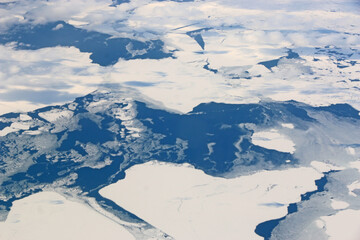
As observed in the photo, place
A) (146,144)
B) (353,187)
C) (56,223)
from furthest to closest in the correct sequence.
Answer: (146,144) < (353,187) < (56,223)

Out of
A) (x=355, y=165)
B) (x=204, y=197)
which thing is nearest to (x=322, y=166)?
(x=355, y=165)

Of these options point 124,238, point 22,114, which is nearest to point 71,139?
point 22,114

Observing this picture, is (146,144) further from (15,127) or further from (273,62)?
(273,62)

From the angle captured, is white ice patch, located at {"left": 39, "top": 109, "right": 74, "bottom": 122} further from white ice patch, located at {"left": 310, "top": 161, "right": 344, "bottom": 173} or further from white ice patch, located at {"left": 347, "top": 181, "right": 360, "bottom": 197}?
white ice patch, located at {"left": 347, "top": 181, "right": 360, "bottom": 197}

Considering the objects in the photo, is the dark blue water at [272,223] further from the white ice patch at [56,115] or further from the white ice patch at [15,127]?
the white ice patch at [15,127]

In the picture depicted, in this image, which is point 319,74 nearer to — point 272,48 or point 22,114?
point 272,48

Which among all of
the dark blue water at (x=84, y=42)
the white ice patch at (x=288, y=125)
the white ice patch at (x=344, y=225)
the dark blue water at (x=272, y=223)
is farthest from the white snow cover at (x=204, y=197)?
the dark blue water at (x=84, y=42)

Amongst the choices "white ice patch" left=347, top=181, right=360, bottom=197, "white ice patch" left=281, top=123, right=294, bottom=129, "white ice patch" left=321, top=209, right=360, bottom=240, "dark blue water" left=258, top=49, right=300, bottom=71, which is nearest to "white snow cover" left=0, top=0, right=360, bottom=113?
"dark blue water" left=258, top=49, right=300, bottom=71
